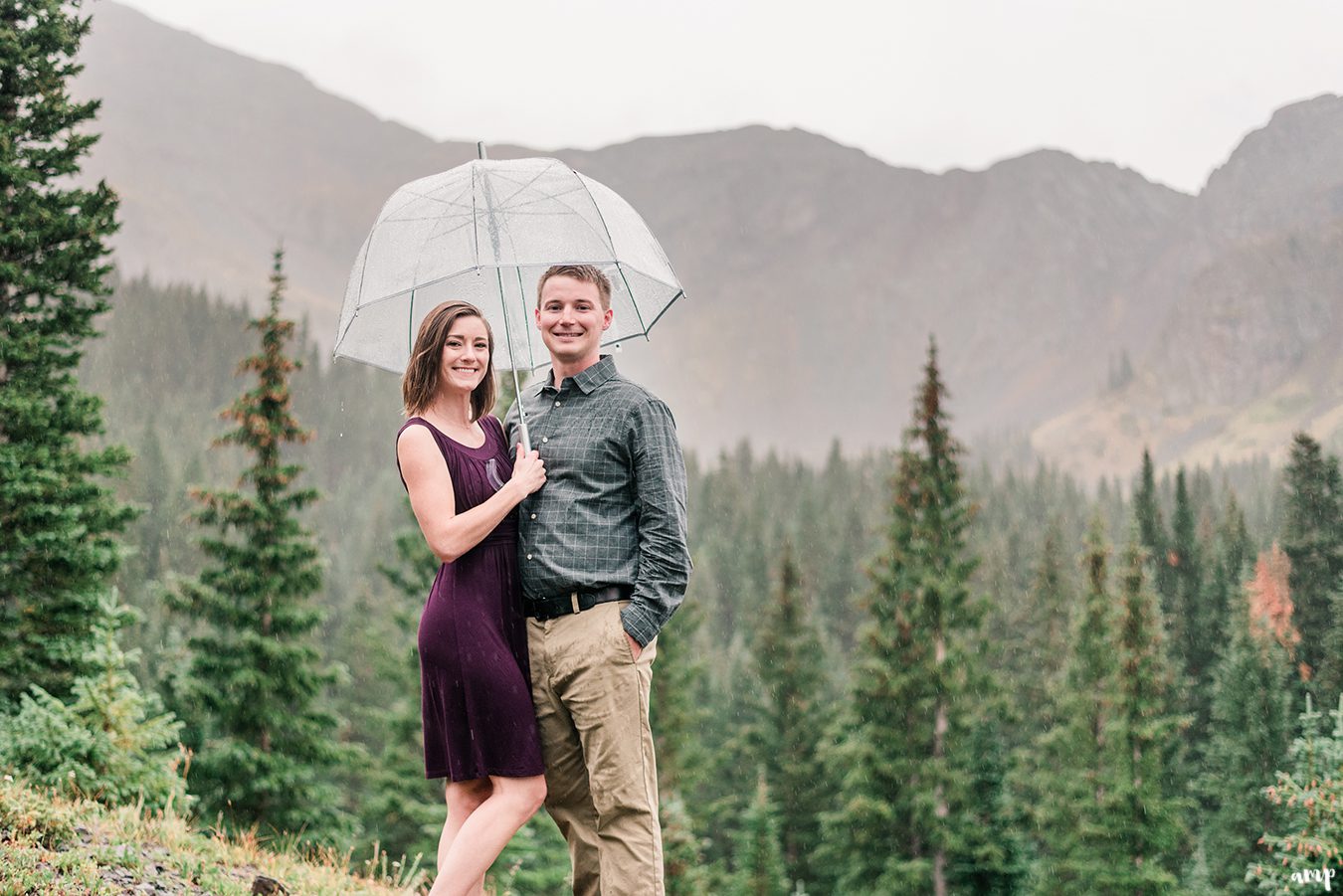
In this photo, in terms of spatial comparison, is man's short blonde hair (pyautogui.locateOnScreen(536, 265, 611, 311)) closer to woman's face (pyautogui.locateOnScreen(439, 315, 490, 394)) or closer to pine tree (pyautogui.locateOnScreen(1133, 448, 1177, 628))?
woman's face (pyautogui.locateOnScreen(439, 315, 490, 394))

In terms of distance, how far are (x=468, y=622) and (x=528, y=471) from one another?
23.5 inches

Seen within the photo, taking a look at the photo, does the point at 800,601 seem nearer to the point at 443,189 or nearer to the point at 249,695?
the point at 249,695

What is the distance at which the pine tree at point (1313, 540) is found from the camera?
4803 centimetres

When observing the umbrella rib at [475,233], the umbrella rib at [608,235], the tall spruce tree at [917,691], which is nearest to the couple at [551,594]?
the umbrella rib at [608,235]

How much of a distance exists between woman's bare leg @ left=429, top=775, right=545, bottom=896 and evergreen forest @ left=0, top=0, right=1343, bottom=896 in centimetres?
200

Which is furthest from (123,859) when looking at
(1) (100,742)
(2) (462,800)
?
(1) (100,742)

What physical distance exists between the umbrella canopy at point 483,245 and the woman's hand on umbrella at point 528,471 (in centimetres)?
70

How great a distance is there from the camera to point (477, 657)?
4004mm

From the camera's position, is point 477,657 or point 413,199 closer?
point 477,657

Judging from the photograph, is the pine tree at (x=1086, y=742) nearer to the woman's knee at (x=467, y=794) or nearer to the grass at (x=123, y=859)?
the grass at (x=123, y=859)

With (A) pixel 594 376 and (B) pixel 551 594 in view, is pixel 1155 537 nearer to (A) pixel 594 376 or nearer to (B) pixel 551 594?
(A) pixel 594 376

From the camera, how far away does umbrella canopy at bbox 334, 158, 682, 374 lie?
14.4ft

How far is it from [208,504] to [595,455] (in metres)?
16.0

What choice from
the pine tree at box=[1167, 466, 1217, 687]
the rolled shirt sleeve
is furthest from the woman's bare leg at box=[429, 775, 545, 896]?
the pine tree at box=[1167, 466, 1217, 687]
